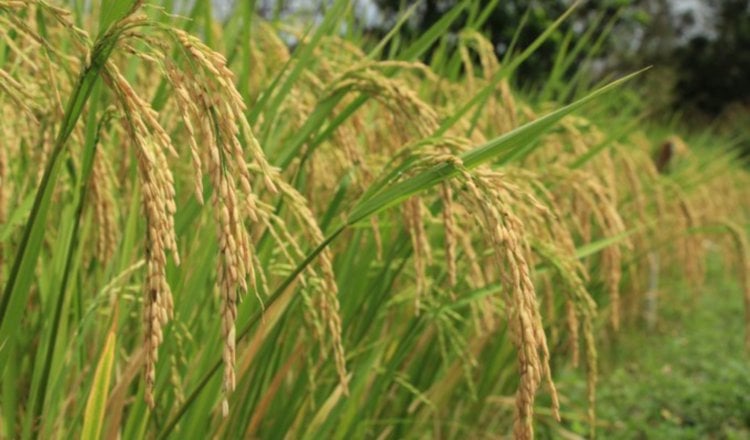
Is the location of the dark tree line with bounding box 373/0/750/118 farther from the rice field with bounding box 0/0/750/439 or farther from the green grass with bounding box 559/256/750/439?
the rice field with bounding box 0/0/750/439

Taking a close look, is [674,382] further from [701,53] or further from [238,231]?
[701,53]

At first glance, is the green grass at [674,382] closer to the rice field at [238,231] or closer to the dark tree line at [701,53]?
the rice field at [238,231]

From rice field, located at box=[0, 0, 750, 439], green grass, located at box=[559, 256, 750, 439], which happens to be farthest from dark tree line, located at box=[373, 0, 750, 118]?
rice field, located at box=[0, 0, 750, 439]

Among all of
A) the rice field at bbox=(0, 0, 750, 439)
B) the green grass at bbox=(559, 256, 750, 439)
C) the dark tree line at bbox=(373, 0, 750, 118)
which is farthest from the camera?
the dark tree line at bbox=(373, 0, 750, 118)

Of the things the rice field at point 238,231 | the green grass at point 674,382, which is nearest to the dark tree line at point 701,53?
the green grass at point 674,382

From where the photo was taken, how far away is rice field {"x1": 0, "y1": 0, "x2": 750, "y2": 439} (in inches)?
38.0

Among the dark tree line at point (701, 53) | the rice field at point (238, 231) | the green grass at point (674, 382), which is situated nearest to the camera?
the rice field at point (238, 231)

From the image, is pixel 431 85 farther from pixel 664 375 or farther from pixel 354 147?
pixel 664 375

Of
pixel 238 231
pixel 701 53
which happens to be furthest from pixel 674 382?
pixel 701 53

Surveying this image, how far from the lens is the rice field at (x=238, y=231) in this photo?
97cm

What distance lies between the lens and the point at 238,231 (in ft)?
2.87

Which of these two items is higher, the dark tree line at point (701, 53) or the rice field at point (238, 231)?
the dark tree line at point (701, 53)

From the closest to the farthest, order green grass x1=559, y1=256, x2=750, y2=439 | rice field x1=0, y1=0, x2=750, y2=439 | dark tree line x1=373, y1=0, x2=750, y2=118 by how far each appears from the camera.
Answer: rice field x1=0, y1=0, x2=750, y2=439
green grass x1=559, y1=256, x2=750, y2=439
dark tree line x1=373, y1=0, x2=750, y2=118

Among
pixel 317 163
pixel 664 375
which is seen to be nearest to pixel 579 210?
pixel 317 163
